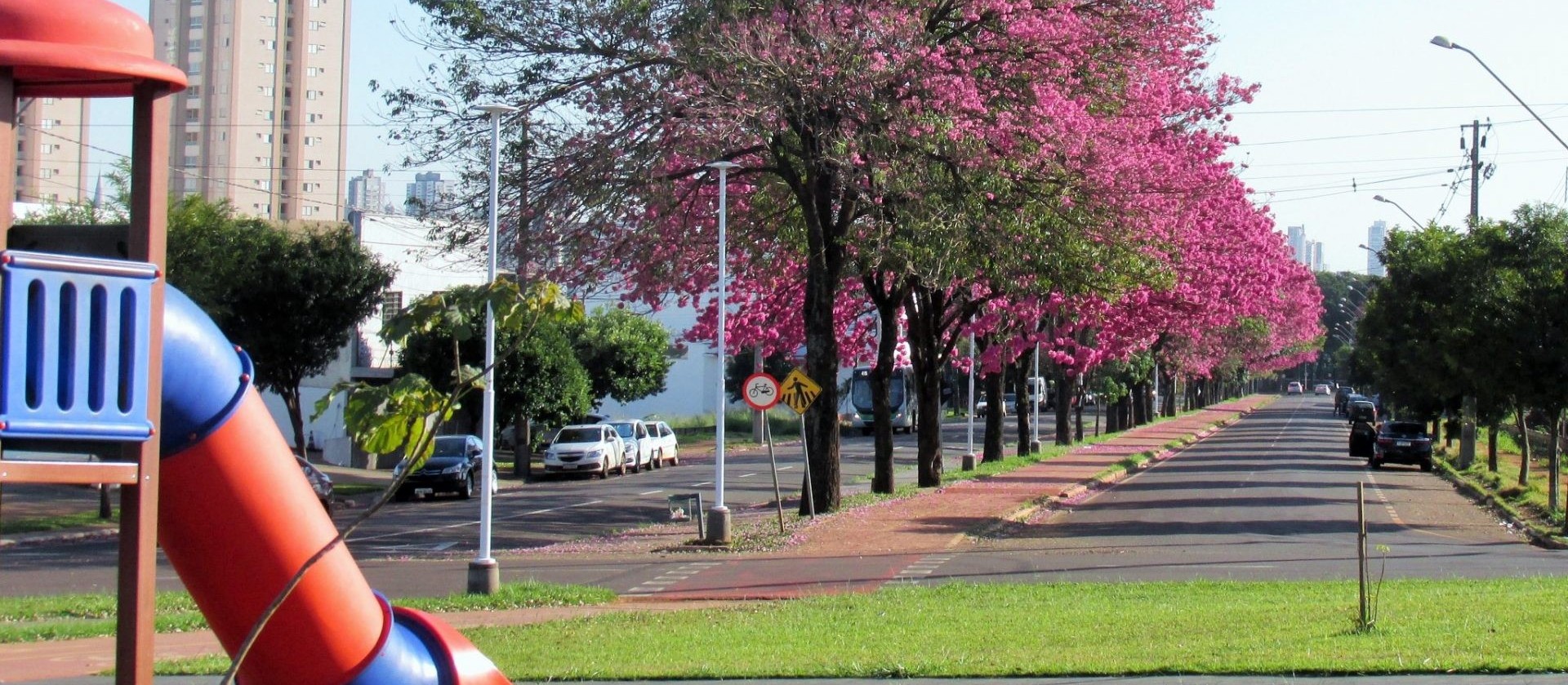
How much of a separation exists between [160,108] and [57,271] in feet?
1.90

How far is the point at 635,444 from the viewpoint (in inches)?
1759

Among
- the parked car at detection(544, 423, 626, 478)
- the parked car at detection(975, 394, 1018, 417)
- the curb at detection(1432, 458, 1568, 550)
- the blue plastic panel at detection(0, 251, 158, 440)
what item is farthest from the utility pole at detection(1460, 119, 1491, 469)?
the blue plastic panel at detection(0, 251, 158, 440)

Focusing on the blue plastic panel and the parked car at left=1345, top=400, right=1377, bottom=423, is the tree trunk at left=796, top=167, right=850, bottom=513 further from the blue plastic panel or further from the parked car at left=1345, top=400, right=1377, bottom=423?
the parked car at left=1345, top=400, right=1377, bottom=423

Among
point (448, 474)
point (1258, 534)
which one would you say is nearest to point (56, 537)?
point (448, 474)

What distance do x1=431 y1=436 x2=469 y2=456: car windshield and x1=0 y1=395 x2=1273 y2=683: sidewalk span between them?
6202 millimetres

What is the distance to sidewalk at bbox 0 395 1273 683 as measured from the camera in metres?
11.4

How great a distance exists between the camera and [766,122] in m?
20.7

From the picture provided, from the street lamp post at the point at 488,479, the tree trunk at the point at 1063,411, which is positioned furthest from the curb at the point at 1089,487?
the street lamp post at the point at 488,479

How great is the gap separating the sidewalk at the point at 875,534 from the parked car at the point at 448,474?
6.27 metres

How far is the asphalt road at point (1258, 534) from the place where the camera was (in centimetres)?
1747

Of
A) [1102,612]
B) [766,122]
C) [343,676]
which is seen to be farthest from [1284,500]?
[343,676]

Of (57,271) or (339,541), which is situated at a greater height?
(57,271)

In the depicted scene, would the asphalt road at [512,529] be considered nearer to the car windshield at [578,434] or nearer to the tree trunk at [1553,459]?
the car windshield at [578,434]

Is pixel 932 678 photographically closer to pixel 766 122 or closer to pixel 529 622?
→ pixel 529 622
